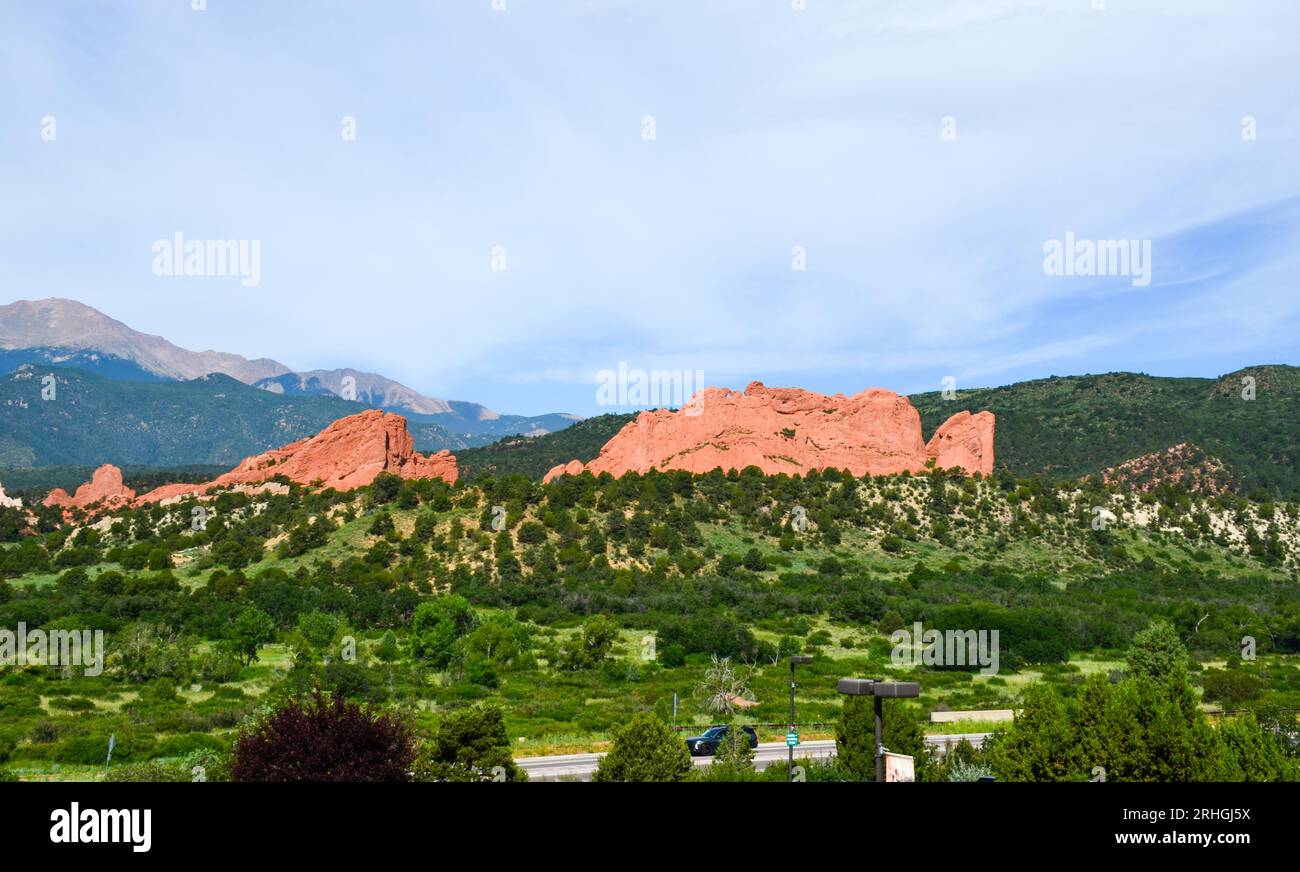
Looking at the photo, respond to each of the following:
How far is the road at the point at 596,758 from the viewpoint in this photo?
2356 cm

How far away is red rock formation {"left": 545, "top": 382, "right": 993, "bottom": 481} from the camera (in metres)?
91.7

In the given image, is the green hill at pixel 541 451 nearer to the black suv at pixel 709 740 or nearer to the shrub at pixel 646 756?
the black suv at pixel 709 740

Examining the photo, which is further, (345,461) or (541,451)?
(541,451)

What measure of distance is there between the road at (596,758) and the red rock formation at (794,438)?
61.8m

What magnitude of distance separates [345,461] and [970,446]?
6256 centimetres

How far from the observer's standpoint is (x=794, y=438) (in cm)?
9781

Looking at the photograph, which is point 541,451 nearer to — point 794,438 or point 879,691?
point 794,438

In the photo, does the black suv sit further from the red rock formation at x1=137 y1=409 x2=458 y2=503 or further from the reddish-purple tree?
the red rock formation at x1=137 y1=409 x2=458 y2=503

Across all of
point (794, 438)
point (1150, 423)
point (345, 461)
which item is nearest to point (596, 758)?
point (345, 461)

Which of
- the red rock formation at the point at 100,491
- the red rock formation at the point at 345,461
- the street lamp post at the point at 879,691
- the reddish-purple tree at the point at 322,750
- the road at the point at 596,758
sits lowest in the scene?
the road at the point at 596,758

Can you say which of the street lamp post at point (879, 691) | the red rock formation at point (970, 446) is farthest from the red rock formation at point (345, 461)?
the street lamp post at point (879, 691)

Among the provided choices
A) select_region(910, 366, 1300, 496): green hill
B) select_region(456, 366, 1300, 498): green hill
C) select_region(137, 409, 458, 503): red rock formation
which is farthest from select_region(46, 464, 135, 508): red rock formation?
select_region(910, 366, 1300, 496): green hill
